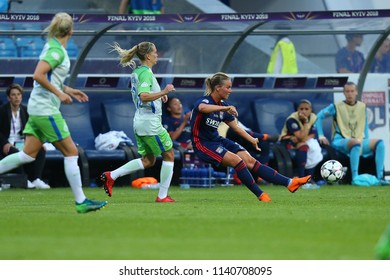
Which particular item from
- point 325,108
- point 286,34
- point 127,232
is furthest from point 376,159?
point 127,232

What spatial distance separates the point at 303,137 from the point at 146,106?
6039 millimetres

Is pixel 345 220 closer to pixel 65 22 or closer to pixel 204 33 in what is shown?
pixel 65 22

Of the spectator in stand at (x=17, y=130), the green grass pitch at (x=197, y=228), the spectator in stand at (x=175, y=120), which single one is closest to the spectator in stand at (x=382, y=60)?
the spectator in stand at (x=175, y=120)

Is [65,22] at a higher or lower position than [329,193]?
higher

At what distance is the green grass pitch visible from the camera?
9195 mm

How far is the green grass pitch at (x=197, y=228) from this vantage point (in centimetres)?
920

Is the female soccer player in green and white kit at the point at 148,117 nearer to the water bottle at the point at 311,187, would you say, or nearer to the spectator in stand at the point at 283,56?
the water bottle at the point at 311,187

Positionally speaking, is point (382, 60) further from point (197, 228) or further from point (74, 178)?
point (197, 228)

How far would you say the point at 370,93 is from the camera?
22578 millimetres

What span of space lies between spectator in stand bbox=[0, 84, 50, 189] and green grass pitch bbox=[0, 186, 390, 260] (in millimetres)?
3161

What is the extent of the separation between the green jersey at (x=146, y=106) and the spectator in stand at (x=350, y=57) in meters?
7.67

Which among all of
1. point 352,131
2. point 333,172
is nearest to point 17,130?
point 333,172

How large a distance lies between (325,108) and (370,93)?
1383 mm

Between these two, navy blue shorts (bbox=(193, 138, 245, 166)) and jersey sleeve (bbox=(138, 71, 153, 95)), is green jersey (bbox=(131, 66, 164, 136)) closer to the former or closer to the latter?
jersey sleeve (bbox=(138, 71, 153, 95))
